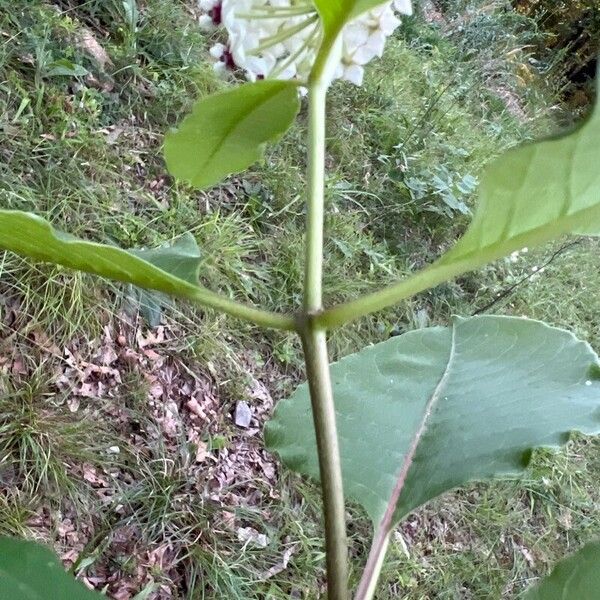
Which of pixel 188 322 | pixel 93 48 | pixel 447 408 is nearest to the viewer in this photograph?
pixel 447 408

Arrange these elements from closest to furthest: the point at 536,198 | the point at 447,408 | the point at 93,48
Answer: the point at 536,198, the point at 447,408, the point at 93,48

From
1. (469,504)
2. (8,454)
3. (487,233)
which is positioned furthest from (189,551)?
(487,233)

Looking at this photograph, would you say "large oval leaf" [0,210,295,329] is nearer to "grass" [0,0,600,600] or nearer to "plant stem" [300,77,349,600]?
"plant stem" [300,77,349,600]

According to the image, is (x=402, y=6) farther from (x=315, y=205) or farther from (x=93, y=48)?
(x=93, y=48)

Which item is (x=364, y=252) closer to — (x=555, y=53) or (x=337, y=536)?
(x=337, y=536)

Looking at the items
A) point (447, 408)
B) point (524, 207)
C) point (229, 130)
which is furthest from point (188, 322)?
point (524, 207)
